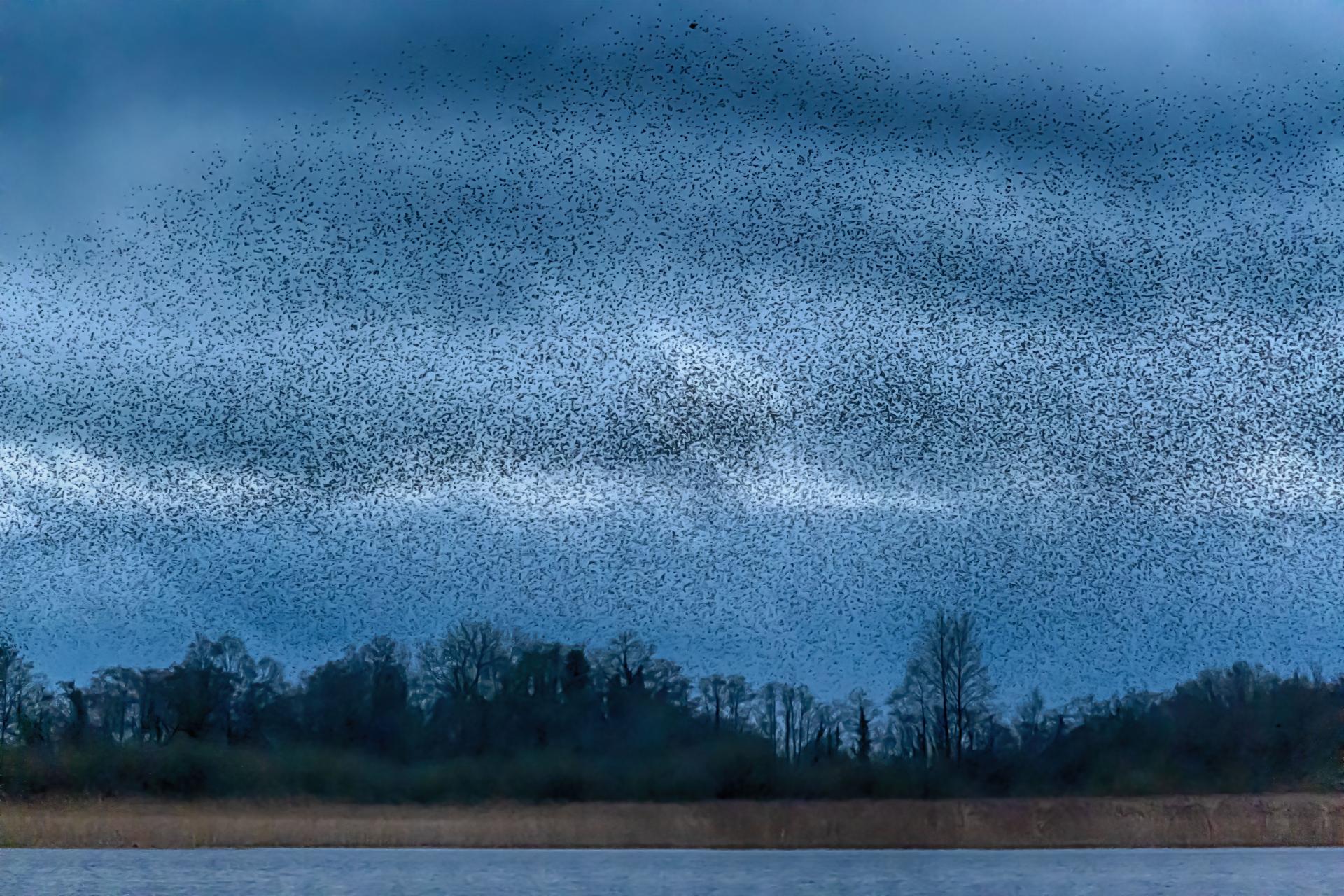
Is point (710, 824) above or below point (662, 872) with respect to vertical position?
above

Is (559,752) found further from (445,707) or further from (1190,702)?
(1190,702)

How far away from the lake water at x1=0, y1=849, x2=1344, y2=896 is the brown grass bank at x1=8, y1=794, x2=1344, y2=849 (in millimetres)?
527

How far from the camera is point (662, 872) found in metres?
33.9

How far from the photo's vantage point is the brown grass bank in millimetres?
39844

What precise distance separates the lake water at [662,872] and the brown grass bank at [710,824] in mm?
527

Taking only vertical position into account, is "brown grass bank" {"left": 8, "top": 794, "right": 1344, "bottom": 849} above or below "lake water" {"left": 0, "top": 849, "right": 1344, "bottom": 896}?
above

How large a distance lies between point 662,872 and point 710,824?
27.0 feet

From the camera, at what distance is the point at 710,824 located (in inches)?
1652

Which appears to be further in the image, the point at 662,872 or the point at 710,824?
the point at 710,824

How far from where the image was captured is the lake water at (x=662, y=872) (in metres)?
29.3

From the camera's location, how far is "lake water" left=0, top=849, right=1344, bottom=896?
29.3 meters

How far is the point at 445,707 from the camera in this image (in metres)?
43.8

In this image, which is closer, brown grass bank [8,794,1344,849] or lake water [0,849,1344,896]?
lake water [0,849,1344,896]

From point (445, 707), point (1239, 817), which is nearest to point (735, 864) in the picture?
point (445, 707)
